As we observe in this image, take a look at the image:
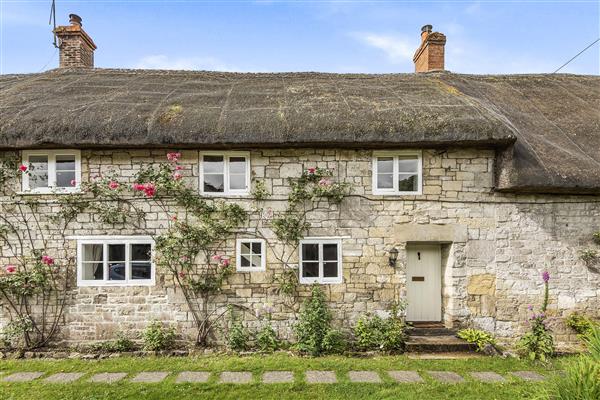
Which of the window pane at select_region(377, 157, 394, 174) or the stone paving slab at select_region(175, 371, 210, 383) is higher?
the window pane at select_region(377, 157, 394, 174)

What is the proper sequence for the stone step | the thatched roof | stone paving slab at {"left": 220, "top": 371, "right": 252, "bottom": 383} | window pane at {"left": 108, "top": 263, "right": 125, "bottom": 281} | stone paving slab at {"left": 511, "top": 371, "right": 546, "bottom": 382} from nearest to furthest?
stone paving slab at {"left": 220, "top": 371, "right": 252, "bottom": 383}
stone paving slab at {"left": 511, "top": 371, "right": 546, "bottom": 382}
the stone step
the thatched roof
window pane at {"left": 108, "top": 263, "right": 125, "bottom": 281}

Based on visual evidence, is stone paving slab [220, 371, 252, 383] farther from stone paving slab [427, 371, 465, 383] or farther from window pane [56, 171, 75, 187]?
window pane [56, 171, 75, 187]

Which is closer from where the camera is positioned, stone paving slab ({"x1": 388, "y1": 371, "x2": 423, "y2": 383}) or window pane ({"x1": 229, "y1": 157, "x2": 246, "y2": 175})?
stone paving slab ({"x1": 388, "y1": 371, "x2": 423, "y2": 383})

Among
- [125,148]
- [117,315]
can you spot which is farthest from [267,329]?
[125,148]

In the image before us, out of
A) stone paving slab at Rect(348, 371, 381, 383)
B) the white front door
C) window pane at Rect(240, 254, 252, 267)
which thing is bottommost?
stone paving slab at Rect(348, 371, 381, 383)

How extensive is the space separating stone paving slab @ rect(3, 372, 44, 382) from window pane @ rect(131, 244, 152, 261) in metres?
2.40

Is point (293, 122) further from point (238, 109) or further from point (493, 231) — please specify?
point (493, 231)

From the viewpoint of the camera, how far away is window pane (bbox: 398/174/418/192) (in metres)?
7.57

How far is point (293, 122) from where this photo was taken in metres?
7.28

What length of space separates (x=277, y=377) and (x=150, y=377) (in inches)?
79.4

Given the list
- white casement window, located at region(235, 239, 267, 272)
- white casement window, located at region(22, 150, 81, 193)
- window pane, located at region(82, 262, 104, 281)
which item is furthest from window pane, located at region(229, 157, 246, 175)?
window pane, located at region(82, 262, 104, 281)

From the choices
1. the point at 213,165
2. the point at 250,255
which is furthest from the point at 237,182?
the point at 250,255

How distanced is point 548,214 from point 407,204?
295 cm

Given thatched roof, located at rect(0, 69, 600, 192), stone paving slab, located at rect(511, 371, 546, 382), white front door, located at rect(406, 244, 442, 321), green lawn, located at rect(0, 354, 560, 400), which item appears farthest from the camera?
white front door, located at rect(406, 244, 442, 321)
